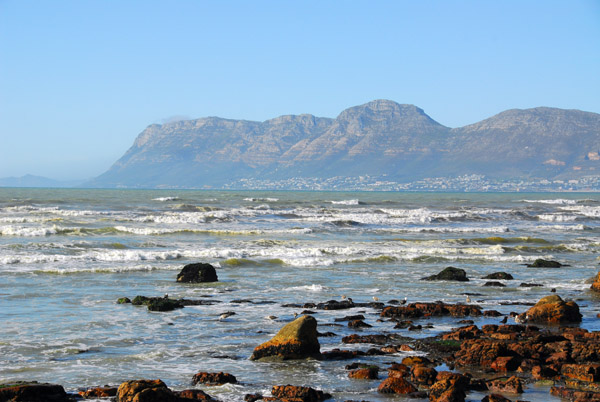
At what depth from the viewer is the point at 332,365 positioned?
10.5 m

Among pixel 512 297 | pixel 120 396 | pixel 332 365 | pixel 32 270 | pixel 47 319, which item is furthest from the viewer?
pixel 32 270

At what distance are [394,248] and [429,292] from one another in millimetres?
12611

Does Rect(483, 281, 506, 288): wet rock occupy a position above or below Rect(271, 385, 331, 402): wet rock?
below

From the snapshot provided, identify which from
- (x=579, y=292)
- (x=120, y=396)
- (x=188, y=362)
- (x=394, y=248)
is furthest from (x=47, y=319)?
(x=394, y=248)

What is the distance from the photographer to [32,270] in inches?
842

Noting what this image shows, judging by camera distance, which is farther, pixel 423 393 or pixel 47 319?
pixel 47 319

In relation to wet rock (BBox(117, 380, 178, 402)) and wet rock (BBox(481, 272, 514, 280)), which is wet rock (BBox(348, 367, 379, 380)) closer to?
wet rock (BBox(117, 380, 178, 402))

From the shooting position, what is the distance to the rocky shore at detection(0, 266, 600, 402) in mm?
8492

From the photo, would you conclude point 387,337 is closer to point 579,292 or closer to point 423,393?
point 423,393

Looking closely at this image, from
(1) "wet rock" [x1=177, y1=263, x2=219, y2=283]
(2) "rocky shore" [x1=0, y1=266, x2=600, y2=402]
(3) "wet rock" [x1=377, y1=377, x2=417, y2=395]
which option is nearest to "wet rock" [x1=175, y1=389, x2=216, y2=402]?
(2) "rocky shore" [x1=0, y1=266, x2=600, y2=402]

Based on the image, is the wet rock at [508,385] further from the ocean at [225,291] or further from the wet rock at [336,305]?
the wet rock at [336,305]

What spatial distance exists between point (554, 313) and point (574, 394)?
5496 millimetres

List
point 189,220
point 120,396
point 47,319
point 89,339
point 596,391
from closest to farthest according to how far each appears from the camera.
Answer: point 120,396 < point 596,391 < point 89,339 < point 47,319 < point 189,220

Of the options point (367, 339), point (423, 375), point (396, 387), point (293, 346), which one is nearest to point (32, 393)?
point (293, 346)
